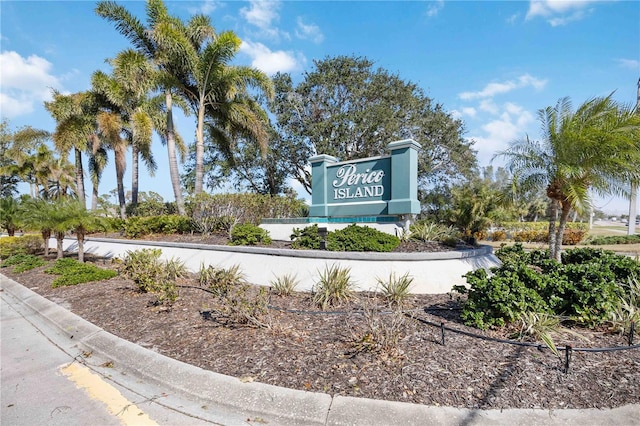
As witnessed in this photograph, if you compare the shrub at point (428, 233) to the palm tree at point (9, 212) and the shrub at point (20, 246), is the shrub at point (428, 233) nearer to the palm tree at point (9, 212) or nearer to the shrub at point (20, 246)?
the shrub at point (20, 246)

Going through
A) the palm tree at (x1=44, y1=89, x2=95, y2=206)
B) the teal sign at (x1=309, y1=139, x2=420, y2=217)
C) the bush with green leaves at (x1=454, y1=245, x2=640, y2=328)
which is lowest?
the bush with green leaves at (x1=454, y1=245, x2=640, y2=328)

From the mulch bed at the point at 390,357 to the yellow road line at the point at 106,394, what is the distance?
24.6 inches

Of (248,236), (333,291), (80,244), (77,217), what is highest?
(77,217)

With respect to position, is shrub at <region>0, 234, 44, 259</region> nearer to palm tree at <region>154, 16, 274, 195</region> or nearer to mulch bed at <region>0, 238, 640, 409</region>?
palm tree at <region>154, 16, 274, 195</region>

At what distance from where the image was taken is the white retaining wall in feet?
21.2

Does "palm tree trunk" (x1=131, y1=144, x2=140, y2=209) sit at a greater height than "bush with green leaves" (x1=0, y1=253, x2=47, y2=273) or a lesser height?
greater

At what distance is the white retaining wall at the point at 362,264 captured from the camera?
6.48m

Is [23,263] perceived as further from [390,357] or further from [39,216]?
[390,357]

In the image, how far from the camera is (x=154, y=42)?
589 inches

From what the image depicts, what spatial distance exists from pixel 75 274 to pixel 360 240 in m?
6.87

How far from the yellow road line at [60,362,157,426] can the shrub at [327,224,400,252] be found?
495 cm

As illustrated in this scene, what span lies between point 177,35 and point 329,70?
10.1 m

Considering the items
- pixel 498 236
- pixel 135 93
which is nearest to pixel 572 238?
pixel 498 236

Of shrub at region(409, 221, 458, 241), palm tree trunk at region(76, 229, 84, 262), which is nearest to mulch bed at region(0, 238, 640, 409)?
shrub at region(409, 221, 458, 241)
